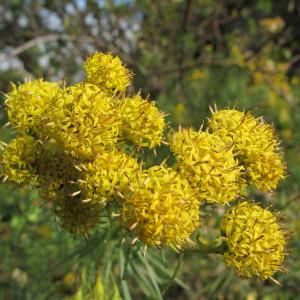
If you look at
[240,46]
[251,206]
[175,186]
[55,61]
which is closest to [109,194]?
[175,186]

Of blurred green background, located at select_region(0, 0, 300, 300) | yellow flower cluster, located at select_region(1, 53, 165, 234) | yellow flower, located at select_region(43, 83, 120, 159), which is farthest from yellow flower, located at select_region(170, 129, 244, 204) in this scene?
blurred green background, located at select_region(0, 0, 300, 300)

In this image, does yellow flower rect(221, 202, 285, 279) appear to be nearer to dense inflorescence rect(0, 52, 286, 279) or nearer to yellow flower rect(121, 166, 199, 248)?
dense inflorescence rect(0, 52, 286, 279)

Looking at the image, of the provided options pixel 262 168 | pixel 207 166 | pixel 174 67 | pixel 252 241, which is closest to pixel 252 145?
pixel 262 168

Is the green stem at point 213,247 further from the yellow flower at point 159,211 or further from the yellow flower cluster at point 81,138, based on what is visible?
the yellow flower cluster at point 81,138

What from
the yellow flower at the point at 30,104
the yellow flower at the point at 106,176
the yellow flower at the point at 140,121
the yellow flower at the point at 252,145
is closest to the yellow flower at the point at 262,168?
the yellow flower at the point at 252,145

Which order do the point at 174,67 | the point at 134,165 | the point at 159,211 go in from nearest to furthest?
the point at 159,211, the point at 134,165, the point at 174,67

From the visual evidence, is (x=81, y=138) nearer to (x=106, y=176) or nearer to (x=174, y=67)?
(x=106, y=176)

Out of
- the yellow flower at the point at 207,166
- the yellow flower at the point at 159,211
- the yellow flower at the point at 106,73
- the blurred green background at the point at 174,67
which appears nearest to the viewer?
the yellow flower at the point at 159,211

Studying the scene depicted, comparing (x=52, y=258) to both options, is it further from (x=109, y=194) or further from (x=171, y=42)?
(x=171, y=42)
